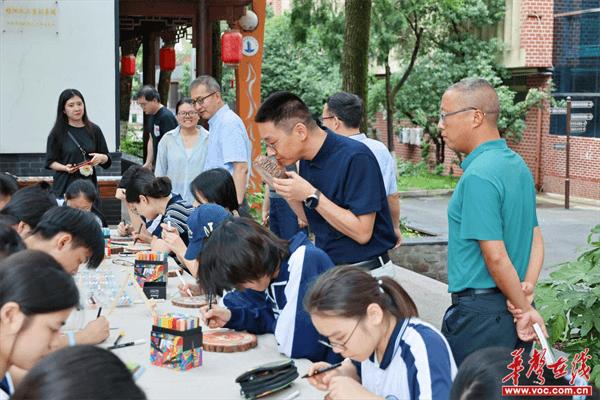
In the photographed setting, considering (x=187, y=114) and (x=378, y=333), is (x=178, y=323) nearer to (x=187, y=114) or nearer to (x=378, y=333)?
(x=378, y=333)

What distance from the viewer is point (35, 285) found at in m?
2.44

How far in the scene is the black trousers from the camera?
3.44 m

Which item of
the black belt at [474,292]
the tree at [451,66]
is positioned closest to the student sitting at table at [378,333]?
the black belt at [474,292]

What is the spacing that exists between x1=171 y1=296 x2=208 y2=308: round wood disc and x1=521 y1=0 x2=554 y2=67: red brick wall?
66.2 ft

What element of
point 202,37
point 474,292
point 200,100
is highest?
point 202,37

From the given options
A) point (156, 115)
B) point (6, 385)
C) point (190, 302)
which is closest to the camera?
point (6, 385)

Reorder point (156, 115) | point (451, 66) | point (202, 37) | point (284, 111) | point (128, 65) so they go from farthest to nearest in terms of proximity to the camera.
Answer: point (451, 66)
point (128, 65)
point (202, 37)
point (156, 115)
point (284, 111)

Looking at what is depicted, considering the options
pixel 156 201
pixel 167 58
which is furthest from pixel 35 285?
pixel 167 58

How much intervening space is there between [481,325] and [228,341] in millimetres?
970

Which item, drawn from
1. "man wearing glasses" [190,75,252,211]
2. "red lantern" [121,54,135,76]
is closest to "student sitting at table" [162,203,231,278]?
"man wearing glasses" [190,75,252,211]

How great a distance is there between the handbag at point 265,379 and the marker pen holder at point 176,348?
0.33 m

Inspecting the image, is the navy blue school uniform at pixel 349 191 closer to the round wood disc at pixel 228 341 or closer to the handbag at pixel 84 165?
the round wood disc at pixel 228 341

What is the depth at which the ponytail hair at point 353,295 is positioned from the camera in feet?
8.94

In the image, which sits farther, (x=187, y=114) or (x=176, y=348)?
(x=187, y=114)
